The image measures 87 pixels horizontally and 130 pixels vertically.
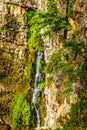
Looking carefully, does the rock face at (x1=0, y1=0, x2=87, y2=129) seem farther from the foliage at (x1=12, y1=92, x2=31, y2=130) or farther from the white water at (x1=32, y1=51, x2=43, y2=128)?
the white water at (x1=32, y1=51, x2=43, y2=128)

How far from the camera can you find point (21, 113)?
13.2 m

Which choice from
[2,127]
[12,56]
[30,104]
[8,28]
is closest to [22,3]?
[8,28]

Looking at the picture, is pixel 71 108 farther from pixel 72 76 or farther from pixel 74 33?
pixel 74 33

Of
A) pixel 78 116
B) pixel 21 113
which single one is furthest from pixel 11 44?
pixel 78 116

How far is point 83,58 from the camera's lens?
8273 mm

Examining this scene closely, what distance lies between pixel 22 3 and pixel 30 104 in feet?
13.2

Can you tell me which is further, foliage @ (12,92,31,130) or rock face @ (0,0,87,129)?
rock face @ (0,0,87,129)

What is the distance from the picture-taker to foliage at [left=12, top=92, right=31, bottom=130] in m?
13.0

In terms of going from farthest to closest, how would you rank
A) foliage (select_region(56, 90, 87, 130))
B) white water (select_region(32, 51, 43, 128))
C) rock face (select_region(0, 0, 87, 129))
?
1. rock face (select_region(0, 0, 87, 129))
2. white water (select_region(32, 51, 43, 128))
3. foliage (select_region(56, 90, 87, 130))

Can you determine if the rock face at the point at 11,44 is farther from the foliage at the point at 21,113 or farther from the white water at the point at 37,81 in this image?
the white water at the point at 37,81

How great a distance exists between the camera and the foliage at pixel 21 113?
13.0m

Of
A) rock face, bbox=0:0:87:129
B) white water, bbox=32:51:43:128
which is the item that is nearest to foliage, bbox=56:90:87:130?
white water, bbox=32:51:43:128

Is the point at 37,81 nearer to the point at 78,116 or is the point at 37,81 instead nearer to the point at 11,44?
the point at 11,44

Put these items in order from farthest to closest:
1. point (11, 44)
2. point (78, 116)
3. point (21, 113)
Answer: point (11, 44) → point (21, 113) → point (78, 116)
